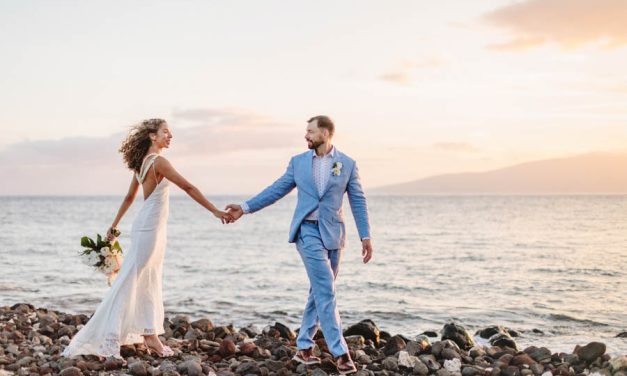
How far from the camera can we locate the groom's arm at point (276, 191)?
7.33 meters

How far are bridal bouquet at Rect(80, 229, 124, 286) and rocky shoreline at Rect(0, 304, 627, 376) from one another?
911 mm

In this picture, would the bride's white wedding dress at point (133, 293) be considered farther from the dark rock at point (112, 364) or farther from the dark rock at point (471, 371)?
the dark rock at point (471, 371)

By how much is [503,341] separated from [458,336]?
83cm

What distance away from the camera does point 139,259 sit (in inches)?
299

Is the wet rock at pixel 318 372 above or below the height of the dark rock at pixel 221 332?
above

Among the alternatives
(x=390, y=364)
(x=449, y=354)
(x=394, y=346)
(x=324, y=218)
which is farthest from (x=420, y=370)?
(x=324, y=218)

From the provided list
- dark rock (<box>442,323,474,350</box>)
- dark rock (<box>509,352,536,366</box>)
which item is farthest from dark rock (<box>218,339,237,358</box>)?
dark rock (<box>442,323,474,350</box>)

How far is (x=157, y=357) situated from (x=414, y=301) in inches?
357

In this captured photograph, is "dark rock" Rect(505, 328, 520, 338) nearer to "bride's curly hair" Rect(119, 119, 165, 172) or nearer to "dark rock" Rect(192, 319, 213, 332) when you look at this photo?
"dark rock" Rect(192, 319, 213, 332)

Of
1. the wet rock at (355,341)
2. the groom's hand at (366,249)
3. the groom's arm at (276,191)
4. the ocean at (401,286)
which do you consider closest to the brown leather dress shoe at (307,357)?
the groom's hand at (366,249)

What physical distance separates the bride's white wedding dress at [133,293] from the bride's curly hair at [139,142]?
134 mm

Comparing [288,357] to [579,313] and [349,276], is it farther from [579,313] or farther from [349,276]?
[349,276]

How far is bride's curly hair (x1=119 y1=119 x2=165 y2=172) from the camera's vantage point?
25.0 feet

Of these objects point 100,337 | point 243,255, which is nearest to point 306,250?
point 100,337
